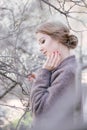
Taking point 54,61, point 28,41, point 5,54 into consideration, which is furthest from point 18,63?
point 54,61

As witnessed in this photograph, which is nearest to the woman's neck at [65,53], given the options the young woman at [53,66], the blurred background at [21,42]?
the young woman at [53,66]

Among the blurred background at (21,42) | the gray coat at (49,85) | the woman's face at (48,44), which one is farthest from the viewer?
the blurred background at (21,42)

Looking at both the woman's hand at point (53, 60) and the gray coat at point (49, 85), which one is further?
the woman's hand at point (53, 60)

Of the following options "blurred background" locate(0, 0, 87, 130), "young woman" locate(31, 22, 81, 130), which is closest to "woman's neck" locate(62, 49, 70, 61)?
"young woman" locate(31, 22, 81, 130)

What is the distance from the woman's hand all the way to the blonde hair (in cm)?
5

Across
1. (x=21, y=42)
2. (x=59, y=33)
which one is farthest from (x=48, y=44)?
(x=21, y=42)

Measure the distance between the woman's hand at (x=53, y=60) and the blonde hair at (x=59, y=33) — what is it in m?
0.05

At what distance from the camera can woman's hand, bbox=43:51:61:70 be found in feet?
4.27

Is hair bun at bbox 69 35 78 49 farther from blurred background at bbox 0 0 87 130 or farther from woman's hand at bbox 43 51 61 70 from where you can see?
blurred background at bbox 0 0 87 130

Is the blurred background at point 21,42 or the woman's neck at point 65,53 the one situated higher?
the blurred background at point 21,42

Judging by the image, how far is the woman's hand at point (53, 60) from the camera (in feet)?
4.27

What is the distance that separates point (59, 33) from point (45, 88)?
0.19 meters

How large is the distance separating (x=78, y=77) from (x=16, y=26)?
9.14 ft

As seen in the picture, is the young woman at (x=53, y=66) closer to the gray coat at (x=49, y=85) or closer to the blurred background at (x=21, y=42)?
the gray coat at (x=49, y=85)
